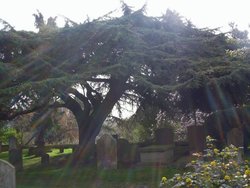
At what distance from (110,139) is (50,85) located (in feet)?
9.95

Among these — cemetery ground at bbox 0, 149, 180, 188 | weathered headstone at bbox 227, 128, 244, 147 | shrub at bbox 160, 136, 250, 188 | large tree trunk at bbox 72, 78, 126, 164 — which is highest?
large tree trunk at bbox 72, 78, 126, 164

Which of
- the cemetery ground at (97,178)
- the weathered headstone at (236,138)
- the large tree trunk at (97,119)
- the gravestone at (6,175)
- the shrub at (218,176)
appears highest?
the large tree trunk at (97,119)

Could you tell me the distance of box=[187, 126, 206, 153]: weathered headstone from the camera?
15.3 meters

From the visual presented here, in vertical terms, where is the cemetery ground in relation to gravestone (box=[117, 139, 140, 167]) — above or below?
below

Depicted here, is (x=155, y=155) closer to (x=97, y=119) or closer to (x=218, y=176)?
(x=97, y=119)

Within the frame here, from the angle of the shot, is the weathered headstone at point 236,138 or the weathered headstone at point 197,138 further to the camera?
the weathered headstone at point 197,138

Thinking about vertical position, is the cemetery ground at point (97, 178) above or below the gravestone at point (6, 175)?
below

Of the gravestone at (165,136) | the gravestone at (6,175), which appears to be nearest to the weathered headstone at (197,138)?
the gravestone at (165,136)

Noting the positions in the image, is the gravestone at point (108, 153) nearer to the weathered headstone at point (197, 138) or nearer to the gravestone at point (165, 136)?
the weathered headstone at point (197, 138)

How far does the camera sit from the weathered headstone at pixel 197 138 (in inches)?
604

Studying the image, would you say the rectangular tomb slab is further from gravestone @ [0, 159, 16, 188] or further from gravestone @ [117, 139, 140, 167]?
gravestone @ [0, 159, 16, 188]

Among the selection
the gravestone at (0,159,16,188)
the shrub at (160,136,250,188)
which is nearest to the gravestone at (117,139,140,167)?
the gravestone at (0,159,16,188)

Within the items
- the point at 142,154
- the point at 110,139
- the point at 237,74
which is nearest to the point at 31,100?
the point at 110,139

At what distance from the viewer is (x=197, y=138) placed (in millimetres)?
15359
